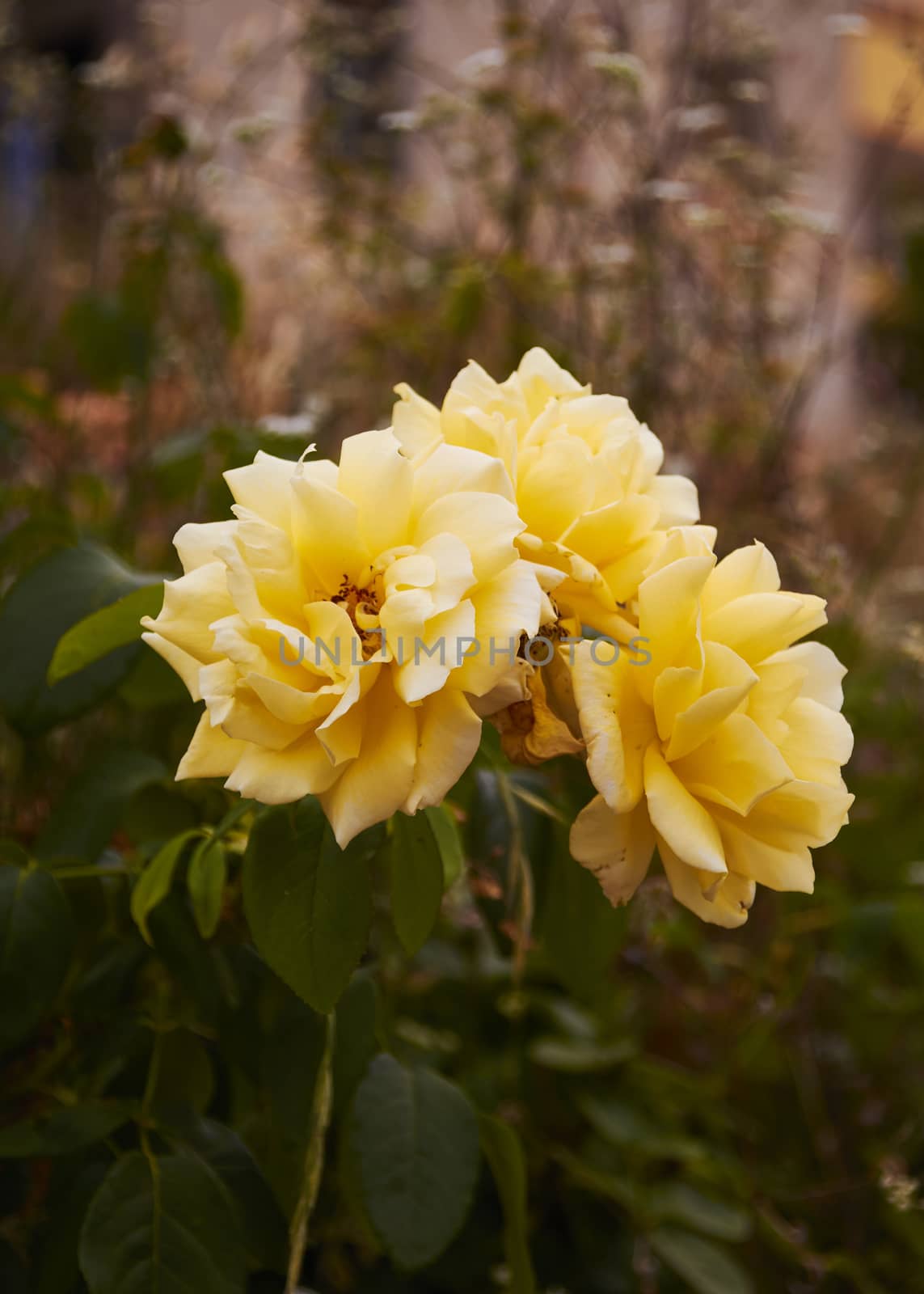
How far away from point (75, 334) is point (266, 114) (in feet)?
1.99

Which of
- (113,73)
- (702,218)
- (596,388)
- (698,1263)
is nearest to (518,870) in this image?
(698,1263)

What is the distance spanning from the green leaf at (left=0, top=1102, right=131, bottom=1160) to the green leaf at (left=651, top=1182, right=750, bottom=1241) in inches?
19.2

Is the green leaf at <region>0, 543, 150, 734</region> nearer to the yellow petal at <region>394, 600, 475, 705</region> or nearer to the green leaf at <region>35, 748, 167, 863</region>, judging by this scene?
the green leaf at <region>35, 748, 167, 863</region>

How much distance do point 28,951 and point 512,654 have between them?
10.3 inches

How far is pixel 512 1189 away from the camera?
21.0 inches

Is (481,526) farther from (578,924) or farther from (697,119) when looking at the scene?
(697,119)

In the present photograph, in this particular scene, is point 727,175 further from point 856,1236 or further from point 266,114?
point 856,1236

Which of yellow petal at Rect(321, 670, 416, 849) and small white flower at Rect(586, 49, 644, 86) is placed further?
small white flower at Rect(586, 49, 644, 86)

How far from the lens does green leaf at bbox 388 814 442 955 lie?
43 cm

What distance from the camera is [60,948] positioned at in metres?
0.49

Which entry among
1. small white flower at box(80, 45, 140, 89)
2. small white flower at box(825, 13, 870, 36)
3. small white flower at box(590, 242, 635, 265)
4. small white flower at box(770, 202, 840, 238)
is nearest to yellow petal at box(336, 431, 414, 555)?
small white flower at box(590, 242, 635, 265)

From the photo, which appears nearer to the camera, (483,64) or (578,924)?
(578,924)

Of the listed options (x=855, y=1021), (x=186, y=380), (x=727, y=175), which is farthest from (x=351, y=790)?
(x=727, y=175)

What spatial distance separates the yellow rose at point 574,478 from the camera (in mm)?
432
